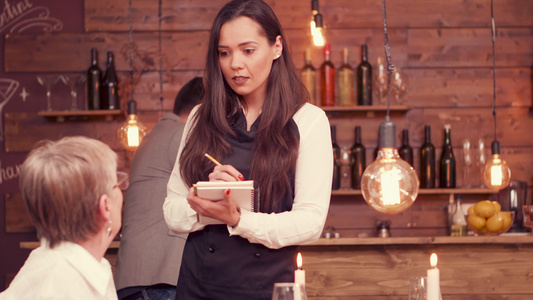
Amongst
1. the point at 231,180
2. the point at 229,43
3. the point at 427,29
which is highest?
the point at 427,29

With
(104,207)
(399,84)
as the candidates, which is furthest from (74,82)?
(104,207)

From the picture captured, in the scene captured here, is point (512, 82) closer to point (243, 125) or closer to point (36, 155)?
point (243, 125)

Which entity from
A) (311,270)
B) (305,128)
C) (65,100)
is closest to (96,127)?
(65,100)

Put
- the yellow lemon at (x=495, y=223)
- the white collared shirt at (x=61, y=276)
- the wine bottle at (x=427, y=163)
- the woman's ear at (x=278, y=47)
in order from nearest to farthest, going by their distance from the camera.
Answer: the white collared shirt at (x=61, y=276) < the woman's ear at (x=278, y=47) < the yellow lemon at (x=495, y=223) < the wine bottle at (x=427, y=163)

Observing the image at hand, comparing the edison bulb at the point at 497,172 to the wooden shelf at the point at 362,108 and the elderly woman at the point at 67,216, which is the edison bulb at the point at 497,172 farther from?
the elderly woman at the point at 67,216

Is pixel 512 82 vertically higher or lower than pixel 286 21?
lower

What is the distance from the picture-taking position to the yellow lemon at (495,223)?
3582 mm

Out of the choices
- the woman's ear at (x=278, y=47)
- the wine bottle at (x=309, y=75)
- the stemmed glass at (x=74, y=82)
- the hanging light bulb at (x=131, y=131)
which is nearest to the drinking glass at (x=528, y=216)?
the wine bottle at (x=309, y=75)

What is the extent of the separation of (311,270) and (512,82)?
2079 millimetres

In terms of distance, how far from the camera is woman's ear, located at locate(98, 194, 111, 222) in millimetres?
1255

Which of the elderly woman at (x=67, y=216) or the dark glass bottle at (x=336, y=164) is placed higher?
the dark glass bottle at (x=336, y=164)

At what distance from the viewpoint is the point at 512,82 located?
4.45m

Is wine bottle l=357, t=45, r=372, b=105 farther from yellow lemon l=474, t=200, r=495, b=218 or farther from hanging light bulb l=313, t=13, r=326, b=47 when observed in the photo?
hanging light bulb l=313, t=13, r=326, b=47

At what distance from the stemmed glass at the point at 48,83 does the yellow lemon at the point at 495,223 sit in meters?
2.83
